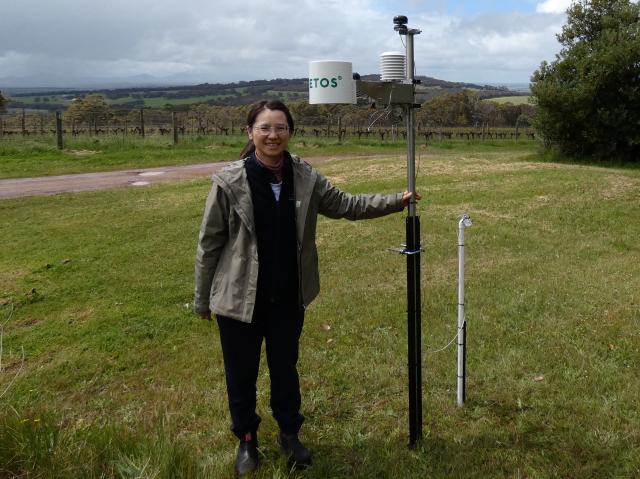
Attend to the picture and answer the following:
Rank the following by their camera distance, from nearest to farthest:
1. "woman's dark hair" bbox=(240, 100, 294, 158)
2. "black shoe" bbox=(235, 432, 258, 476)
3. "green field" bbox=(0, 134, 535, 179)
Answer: "woman's dark hair" bbox=(240, 100, 294, 158)
"black shoe" bbox=(235, 432, 258, 476)
"green field" bbox=(0, 134, 535, 179)

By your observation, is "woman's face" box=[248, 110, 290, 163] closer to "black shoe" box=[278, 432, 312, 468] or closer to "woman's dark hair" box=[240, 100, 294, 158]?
"woman's dark hair" box=[240, 100, 294, 158]

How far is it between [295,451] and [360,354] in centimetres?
172

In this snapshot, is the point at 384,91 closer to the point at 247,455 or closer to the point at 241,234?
the point at 241,234

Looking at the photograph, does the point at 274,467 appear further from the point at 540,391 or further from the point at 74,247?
the point at 74,247

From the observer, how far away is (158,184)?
51.1 feet

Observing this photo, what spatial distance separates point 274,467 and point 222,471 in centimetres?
26

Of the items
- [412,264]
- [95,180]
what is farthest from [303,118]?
[412,264]

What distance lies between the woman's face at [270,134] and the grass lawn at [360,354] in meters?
1.53

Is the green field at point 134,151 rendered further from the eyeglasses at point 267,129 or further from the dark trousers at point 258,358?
the eyeglasses at point 267,129

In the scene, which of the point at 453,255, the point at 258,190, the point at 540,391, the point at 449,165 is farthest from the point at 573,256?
the point at 449,165

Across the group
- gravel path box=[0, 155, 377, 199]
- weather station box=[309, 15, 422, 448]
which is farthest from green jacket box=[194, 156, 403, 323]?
gravel path box=[0, 155, 377, 199]

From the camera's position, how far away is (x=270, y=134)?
3.02m

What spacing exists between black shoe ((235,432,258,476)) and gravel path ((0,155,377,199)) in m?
10.7

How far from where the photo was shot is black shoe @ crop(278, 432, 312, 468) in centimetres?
331
